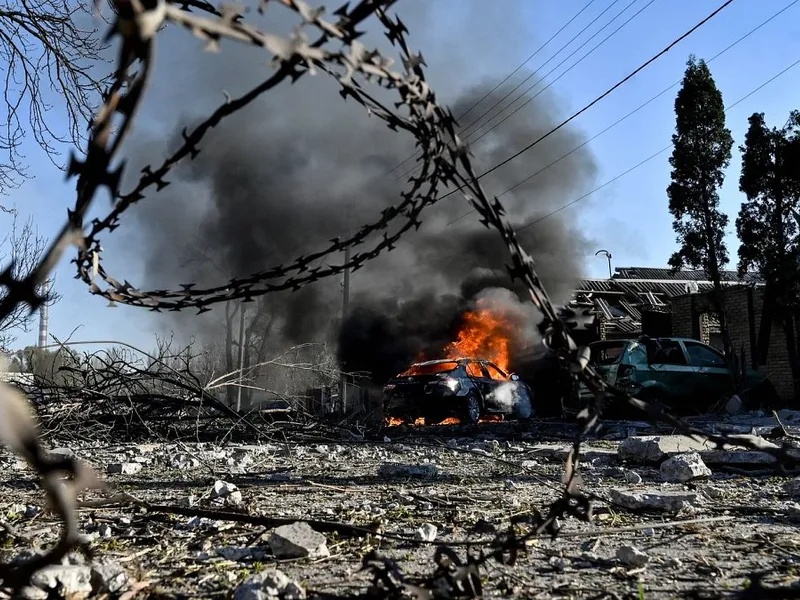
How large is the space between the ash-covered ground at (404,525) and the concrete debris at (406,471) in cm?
2

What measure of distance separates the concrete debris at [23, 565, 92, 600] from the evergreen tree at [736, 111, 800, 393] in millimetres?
21204

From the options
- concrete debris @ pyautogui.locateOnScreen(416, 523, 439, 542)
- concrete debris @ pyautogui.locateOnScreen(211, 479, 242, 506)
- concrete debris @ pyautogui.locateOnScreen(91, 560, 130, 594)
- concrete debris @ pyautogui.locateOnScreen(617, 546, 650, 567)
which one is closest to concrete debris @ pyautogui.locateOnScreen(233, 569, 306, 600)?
concrete debris @ pyautogui.locateOnScreen(91, 560, 130, 594)

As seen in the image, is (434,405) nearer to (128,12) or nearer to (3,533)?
(3,533)

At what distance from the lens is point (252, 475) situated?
5617 millimetres

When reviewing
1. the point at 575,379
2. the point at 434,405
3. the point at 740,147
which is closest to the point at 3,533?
the point at 575,379

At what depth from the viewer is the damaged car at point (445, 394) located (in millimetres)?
13609

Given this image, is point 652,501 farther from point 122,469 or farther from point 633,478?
point 122,469

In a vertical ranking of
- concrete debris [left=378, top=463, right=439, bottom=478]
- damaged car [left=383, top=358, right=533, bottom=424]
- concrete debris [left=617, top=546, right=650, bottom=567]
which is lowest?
concrete debris [left=617, top=546, right=650, bottom=567]

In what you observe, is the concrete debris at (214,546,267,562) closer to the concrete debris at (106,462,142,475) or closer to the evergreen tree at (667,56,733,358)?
the concrete debris at (106,462,142,475)

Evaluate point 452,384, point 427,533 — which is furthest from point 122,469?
point 452,384

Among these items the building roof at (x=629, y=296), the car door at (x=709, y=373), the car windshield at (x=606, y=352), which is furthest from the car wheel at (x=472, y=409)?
the building roof at (x=629, y=296)

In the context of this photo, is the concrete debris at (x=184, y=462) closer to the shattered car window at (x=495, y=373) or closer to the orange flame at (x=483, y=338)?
the shattered car window at (x=495, y=373)

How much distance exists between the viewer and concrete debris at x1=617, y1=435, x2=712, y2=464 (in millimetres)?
6223

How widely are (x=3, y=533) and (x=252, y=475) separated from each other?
2607mm
